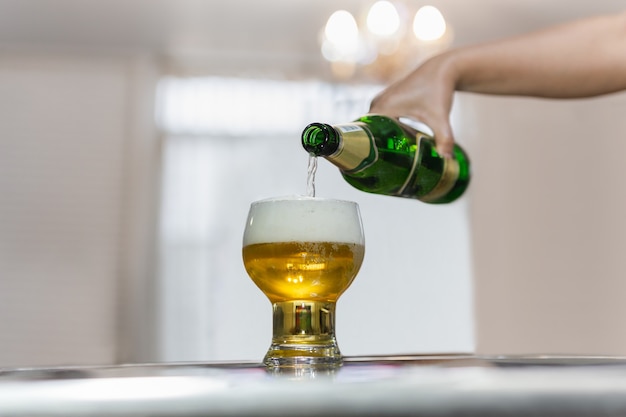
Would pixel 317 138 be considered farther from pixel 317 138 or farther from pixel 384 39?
pixel 384 39

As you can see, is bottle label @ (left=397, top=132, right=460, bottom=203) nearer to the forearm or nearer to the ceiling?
the forearm

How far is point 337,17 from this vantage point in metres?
3.29

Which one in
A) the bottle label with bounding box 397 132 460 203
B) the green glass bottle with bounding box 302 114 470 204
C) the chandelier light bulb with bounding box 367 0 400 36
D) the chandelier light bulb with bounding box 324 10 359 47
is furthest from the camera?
the chandelier light bulb with bounding box 324 10 359 47

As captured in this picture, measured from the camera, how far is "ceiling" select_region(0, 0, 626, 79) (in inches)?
163

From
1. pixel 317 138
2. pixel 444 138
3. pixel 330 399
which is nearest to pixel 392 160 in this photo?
pixel 444 138

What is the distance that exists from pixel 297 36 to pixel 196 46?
69 centimetres

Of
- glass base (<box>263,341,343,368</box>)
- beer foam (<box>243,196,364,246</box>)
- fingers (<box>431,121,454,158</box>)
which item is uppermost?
fingers (<box>431,121,454,158</box>)

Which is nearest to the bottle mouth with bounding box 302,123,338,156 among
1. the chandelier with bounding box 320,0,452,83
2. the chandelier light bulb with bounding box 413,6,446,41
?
the chandelier with bounding box 320,0,452,83

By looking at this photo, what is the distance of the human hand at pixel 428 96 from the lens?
981mm

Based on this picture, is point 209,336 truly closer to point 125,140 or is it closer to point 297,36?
point 125,140

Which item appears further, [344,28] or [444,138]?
[344,28]

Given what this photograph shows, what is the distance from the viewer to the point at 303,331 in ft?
2.39

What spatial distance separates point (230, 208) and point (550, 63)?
12.8 ft

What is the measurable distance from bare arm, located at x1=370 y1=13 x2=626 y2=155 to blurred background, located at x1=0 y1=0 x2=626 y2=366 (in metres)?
3.52
